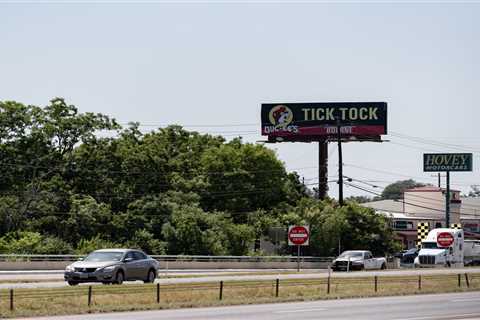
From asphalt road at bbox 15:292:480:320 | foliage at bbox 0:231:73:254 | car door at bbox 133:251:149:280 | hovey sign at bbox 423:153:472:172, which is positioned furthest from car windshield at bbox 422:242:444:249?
car door at bbox 133:251:149:280

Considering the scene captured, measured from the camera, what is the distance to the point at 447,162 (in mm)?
101250

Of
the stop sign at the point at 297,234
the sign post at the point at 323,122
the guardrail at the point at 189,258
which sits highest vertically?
the sign post at the point at 323,122

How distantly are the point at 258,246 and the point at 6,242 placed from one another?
77.8 ft

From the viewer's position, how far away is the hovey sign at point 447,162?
329ft

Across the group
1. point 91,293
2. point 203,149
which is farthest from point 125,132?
point 91,293

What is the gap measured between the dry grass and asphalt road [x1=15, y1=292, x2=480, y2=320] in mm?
1238

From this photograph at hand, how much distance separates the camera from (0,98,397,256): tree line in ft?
247

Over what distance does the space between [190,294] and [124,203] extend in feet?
176

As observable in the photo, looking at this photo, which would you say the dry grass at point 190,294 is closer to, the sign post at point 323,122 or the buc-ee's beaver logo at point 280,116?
the sign post at point 323,122

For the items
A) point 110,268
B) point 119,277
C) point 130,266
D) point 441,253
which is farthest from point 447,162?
point 110,268

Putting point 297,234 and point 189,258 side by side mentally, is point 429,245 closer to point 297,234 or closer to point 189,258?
point 189,258

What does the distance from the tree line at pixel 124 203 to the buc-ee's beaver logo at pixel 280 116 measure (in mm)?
6525

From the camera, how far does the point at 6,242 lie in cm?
6669

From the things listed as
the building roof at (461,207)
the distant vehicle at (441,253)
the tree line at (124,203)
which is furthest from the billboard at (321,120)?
the building roof at (461,207)
